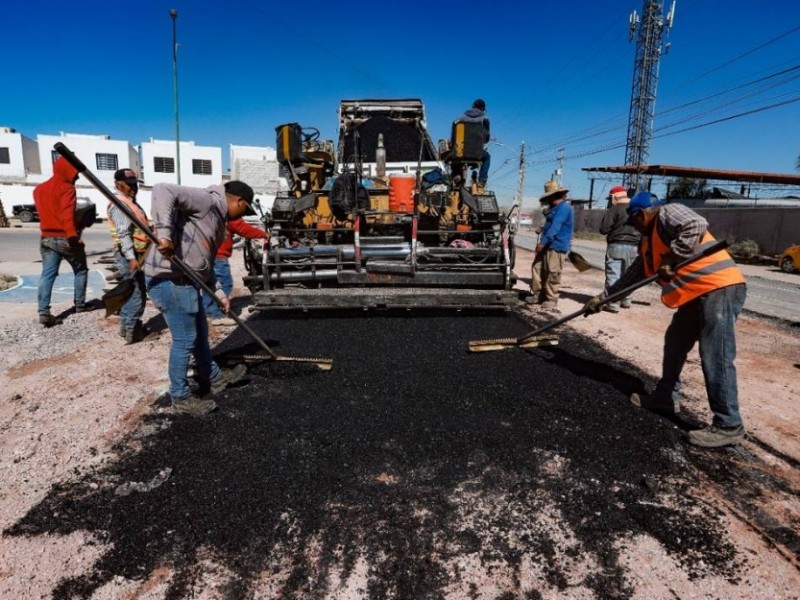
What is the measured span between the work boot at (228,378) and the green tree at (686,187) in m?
30.4

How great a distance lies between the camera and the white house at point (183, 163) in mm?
34844

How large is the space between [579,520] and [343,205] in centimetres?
415

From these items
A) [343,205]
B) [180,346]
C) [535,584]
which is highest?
[343,205]

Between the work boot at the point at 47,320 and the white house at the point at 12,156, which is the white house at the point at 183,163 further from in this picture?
the work boot at the point at 47,320

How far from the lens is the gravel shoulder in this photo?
1735 millimetres

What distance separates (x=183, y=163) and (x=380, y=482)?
38276 millimetres

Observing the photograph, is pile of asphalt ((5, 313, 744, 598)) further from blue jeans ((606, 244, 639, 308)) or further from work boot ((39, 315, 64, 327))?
work boot ((39, 315, 64, 327))

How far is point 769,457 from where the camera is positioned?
2631 mm

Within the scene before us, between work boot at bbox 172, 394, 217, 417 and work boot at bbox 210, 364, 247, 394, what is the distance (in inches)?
12.4

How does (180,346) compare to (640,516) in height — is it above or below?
above

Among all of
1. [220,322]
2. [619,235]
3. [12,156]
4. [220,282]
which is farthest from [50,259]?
[12,156]

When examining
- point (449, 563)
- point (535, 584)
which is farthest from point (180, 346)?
point (535, 584)

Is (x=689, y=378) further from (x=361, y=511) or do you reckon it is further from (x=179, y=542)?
(x=179, y=542)

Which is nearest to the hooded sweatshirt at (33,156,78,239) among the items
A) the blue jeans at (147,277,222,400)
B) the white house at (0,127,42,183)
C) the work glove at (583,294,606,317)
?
the blue jeans at (147,277,222,400)
